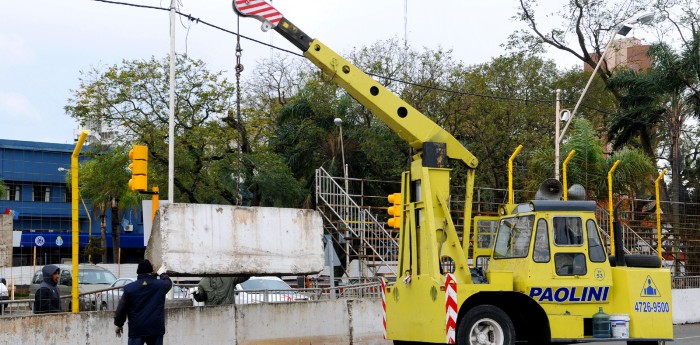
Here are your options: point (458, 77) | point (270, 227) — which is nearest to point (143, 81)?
point (458, 77)

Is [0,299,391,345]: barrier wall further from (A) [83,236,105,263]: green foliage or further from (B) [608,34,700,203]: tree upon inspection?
(A) [83,236,105,263]: green foliage

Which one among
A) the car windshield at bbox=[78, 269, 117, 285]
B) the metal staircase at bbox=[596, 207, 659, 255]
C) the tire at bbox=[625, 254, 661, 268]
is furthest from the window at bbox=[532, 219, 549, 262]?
the car windshield at bbox=[78, 269, 117, 285]

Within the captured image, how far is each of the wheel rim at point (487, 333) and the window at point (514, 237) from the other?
126cm

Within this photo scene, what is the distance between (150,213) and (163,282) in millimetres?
5336

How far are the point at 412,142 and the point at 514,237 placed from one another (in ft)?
7.31

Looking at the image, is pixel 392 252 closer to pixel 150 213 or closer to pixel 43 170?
pixel 150 213

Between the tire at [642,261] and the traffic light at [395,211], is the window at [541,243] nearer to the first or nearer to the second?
the tire at [642,261]

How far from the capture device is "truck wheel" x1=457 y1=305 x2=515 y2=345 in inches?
512

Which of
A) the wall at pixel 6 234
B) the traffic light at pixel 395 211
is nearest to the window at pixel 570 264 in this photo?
the traffic light at pixel 395 211

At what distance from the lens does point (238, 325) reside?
15984 millimetres

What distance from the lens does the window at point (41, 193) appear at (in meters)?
75.8

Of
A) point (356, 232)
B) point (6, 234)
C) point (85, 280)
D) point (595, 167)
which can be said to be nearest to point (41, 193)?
point (6, 234)

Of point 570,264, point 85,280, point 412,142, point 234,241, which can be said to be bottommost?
point 85,280

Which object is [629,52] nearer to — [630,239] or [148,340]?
[630,239]
